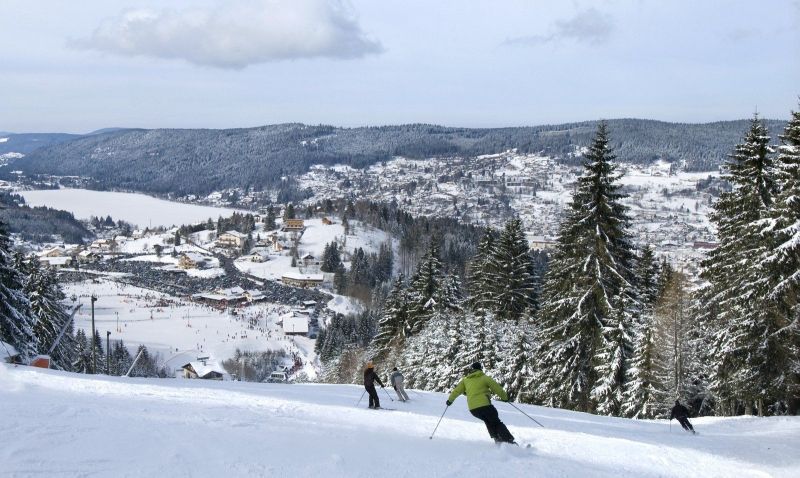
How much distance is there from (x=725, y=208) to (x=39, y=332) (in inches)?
1287

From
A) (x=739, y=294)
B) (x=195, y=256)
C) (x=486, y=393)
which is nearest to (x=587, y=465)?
(x=486, y=393)

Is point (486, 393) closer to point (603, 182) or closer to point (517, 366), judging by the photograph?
point (603, 182)

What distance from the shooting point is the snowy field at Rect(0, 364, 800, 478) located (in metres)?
7.90

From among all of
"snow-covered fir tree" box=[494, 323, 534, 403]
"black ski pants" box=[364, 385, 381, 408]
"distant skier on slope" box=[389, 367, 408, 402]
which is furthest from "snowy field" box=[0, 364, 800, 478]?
"snow-covered fir tree" box=[494, 323, 534, 403]

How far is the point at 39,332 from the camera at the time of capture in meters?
32.0

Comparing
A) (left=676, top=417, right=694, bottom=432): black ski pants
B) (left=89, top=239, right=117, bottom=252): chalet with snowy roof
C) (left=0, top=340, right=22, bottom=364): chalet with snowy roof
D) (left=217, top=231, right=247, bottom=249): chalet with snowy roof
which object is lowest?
(left=89, top=239, right=117, bottom=252): chalet with snowy roof

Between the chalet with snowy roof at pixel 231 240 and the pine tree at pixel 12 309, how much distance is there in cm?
13176

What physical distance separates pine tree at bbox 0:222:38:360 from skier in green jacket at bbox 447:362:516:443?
22.3m

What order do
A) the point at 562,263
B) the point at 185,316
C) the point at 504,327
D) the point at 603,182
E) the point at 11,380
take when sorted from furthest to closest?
the point at 185,316, the point at 504,327, the point at 562,263, the point at 603,182, the point at 11,380

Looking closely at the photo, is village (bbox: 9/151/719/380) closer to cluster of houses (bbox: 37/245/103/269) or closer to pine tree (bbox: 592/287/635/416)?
cluster of houses (bbox: 37/245/103/269)

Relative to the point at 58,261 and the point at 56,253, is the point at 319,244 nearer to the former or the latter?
the point at 58,261

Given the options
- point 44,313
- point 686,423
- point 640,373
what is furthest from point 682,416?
point 44,313

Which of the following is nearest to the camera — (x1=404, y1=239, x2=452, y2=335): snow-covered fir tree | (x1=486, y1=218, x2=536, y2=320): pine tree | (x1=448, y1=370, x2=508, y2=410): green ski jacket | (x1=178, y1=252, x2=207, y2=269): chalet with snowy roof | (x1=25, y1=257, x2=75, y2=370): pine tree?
(x1=448, y1=370, x2=508, y2=410): green ski jacket

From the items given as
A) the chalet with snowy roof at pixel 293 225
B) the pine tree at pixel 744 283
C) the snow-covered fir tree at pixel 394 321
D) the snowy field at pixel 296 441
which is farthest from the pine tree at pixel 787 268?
the chalet with snowy roof at pixel 293 225
